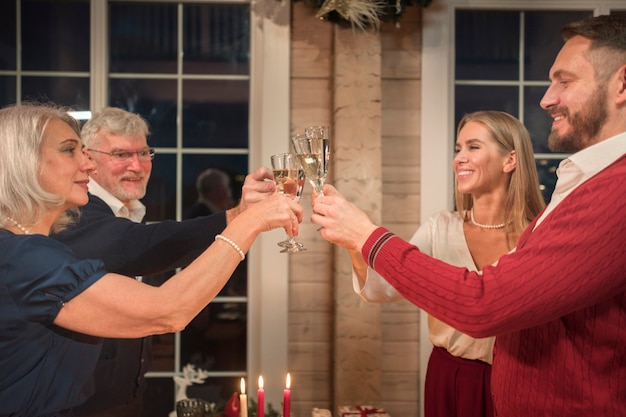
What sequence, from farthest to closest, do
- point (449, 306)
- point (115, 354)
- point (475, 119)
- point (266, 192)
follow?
point (475, 119)
point (115, 354)
point (266, 192)
point (449, 306)

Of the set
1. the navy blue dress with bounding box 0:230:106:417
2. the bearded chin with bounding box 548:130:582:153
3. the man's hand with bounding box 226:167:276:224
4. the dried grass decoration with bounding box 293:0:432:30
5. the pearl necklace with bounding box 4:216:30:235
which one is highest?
the dried grass decoration with bounding box 293:0:432:30

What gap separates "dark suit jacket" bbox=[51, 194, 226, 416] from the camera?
2.26m

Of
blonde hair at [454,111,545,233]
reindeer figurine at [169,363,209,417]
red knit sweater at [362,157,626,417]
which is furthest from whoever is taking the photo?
reindeer figurine at [169,363,209,417]

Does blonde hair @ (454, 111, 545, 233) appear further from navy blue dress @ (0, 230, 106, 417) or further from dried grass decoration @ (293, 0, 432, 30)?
navy blue dress @ (0, 230, 106, 417)

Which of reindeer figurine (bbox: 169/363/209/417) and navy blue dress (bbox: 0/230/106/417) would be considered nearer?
navy blue dress (bbox: 0/230/106/417)

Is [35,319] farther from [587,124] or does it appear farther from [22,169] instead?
[587,124]

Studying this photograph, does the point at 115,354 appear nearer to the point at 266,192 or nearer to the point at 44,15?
the point at 266,192

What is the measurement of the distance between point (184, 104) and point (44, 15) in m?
0.87

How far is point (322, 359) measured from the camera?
3492mm

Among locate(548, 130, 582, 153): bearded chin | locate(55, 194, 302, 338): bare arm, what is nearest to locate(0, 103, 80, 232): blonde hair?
locate(55, 194, 302, 338): bare arm

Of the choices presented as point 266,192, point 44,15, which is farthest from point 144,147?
point 44,15

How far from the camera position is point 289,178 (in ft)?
5.83

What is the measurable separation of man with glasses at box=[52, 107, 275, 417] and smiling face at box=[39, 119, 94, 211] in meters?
0.49

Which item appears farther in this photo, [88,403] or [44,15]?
[44,15]
